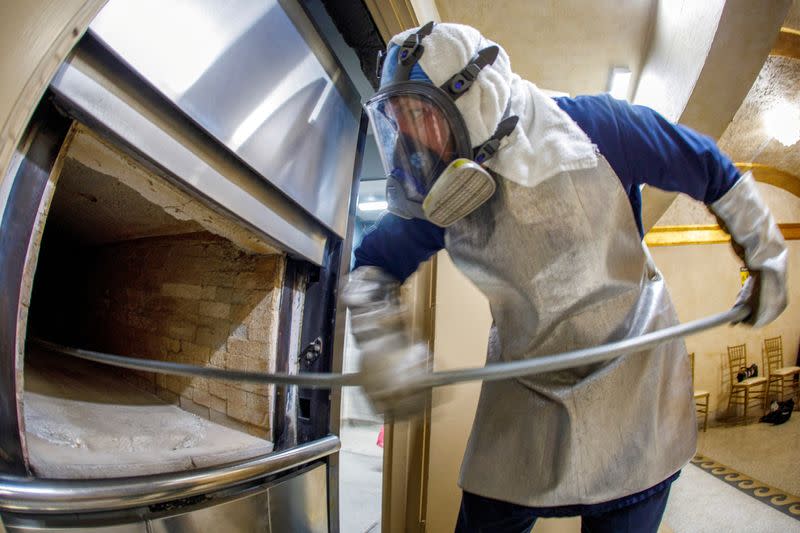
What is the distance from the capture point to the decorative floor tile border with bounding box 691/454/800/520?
2752 mm

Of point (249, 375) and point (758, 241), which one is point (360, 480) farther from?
point (758, 241)

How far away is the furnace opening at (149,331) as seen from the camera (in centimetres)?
91

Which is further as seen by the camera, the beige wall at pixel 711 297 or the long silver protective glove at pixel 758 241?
the beige wall at pixel 711 297

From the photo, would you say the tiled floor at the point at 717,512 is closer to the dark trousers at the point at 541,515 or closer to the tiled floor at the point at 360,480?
the tiled floor at the point at 360,480

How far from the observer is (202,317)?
4.72 feet

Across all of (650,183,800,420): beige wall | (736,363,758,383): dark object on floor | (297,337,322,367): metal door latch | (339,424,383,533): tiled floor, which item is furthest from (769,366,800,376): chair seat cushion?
(297,337,322,367): metal door latch

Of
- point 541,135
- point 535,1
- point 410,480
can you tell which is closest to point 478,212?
point 541,135

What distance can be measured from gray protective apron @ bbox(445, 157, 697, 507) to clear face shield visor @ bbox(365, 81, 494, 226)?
113 millimetres

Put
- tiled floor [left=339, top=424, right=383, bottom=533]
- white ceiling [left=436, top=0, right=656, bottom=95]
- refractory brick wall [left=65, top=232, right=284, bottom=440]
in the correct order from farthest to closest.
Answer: tiled floor [left=339, top=424, right=383, bottom=533] < white ceiling [left=436, top=0, right=656, bottom=95] < refractory brick wall [left=65, top=232, right=284, bottom=440]

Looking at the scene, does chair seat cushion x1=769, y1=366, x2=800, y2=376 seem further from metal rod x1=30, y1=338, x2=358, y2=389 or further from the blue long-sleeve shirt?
metal rod x1=30, y1=338, x2=358, y2=389

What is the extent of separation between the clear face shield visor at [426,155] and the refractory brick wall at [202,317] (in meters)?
0.66

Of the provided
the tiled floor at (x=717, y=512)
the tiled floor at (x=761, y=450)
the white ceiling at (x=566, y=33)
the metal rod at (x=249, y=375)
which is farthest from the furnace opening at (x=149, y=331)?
the tiled floor at (x=761, y=450)

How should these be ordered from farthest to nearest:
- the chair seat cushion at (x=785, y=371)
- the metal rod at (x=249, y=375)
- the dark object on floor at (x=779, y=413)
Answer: the chair seat cushion at (x=785, y=371)
the dark object on floor at (x=779, y=413)
the metal rod at (x=249, y=375)

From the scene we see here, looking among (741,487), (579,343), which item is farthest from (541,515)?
(741,487)
